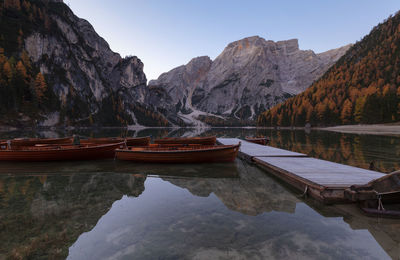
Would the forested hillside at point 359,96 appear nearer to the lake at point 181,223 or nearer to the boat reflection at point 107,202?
the boat reflection at point 107,202

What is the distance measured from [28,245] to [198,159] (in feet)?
43.0

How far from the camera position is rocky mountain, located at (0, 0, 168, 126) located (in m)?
88.0

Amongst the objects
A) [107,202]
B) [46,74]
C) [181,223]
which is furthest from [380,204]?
[46,74]

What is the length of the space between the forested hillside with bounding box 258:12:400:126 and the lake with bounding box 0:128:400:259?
96.1 meters

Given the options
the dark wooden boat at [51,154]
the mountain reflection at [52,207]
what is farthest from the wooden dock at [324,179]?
the dark wooden boat at [51,154]

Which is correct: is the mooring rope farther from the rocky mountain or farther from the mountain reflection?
the rocky mountain

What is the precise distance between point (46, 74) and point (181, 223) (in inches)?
5733

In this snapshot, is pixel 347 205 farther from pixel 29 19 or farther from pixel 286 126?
pixel 29 19

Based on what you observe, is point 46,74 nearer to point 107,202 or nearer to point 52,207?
point 52,207

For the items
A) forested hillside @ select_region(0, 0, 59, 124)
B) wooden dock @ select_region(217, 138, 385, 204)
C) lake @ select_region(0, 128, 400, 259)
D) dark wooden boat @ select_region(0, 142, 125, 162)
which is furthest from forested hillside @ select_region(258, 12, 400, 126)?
forested hillside @ select_region(0, 0, 59, 124)

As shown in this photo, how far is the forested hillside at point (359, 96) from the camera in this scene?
79375 millimetres

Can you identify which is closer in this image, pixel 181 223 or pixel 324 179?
pixel 181 223

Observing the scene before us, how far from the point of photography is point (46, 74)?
376 ft

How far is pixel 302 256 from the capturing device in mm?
5152
